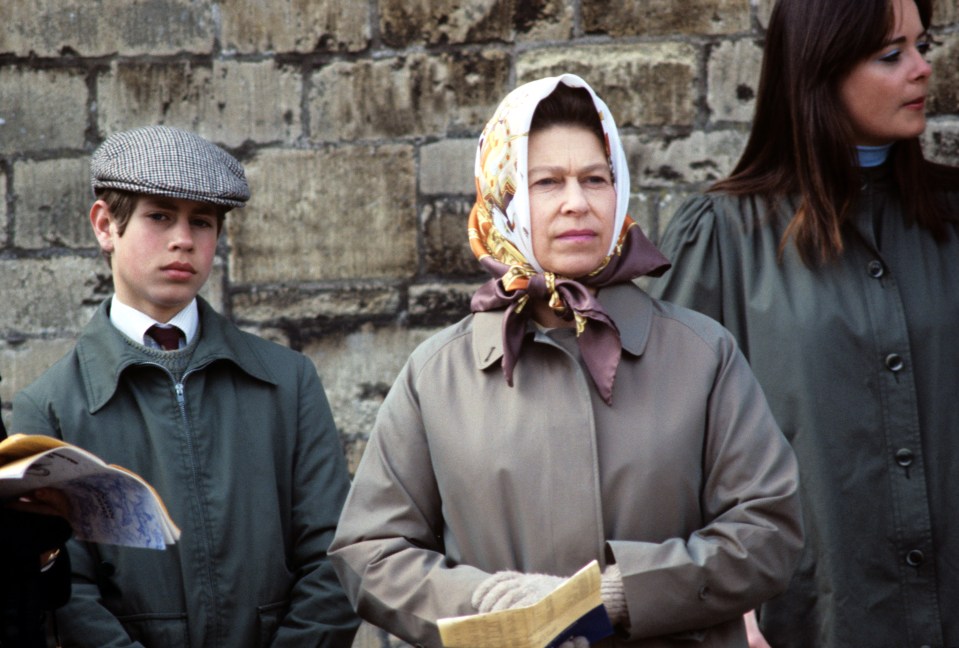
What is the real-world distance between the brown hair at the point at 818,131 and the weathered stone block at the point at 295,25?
1809 millimetres

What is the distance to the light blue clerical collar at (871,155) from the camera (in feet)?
9.61

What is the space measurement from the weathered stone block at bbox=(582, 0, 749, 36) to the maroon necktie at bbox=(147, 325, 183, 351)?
1.97 metres

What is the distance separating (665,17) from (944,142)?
0.96 m

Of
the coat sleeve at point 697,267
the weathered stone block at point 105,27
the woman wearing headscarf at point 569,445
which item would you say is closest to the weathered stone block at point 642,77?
the weathered stone block at point 105,27

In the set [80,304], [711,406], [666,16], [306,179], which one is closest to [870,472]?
[711,406]

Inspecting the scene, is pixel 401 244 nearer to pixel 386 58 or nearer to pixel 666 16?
pixel 386 58

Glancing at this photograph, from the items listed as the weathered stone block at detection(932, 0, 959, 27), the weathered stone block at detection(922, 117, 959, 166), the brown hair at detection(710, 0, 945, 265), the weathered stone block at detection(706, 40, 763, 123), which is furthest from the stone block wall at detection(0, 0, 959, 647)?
the brown hair at detection(710, 0, 945, 265)

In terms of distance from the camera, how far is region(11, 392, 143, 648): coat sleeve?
2576mm

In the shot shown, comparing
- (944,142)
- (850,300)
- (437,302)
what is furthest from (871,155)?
(437,302)

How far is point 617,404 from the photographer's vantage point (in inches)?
86.4

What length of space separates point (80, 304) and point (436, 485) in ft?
8.34

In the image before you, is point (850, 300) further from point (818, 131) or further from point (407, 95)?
point (407, 95)

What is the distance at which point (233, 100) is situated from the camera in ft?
14.4

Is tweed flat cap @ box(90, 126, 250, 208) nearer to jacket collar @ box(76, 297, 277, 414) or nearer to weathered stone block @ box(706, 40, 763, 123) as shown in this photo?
jacket collar @ box(76, 297, 277, 414)
